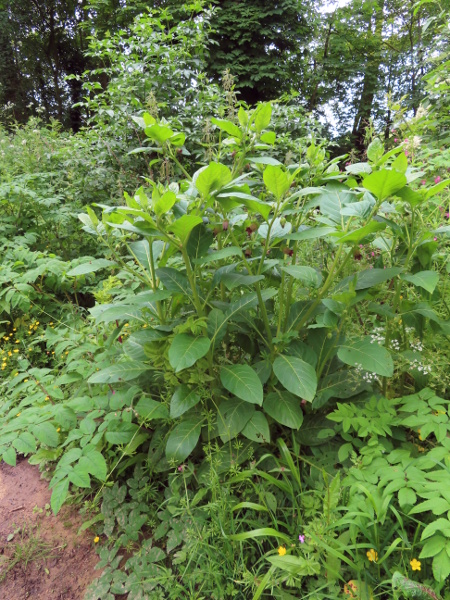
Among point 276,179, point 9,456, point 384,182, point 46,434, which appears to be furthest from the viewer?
point 46,434

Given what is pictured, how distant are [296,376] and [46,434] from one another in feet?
3.34

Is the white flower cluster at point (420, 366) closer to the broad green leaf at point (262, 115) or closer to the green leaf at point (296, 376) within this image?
the green leaf at point (296, 376)

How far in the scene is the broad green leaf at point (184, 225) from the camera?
45.3 inches

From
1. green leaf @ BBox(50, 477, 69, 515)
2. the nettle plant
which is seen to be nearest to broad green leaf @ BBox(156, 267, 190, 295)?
the nettle plant

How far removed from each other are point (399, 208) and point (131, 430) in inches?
57.0

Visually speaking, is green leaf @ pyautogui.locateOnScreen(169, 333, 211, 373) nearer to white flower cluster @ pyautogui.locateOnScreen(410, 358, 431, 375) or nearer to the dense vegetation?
the dense vegetation

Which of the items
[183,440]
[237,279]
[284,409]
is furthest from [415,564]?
[237,279]

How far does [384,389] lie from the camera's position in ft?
5.16

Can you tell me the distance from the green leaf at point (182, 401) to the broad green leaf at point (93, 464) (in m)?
0.31

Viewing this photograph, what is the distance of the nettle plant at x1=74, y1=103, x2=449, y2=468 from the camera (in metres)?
1.21

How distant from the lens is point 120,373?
1557mm

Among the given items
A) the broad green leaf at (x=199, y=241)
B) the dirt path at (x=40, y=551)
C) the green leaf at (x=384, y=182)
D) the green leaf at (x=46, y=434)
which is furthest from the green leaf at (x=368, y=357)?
the dirt path at (x=40, y=551)

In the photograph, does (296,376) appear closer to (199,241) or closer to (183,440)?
(183,440)

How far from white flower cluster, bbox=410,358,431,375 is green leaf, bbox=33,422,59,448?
1454 mm
